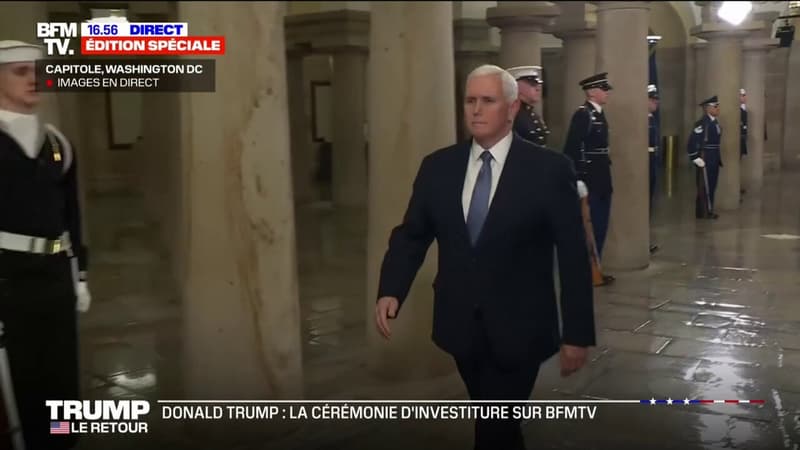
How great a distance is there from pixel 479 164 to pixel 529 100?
32.0 inches

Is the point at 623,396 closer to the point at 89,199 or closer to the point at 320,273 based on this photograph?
the point at 320,273

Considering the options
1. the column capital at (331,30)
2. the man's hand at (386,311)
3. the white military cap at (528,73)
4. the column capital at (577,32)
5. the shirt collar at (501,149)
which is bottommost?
the man's hand at (386,311)

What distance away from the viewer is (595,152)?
455 cm

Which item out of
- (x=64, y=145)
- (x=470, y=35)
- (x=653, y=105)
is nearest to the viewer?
(x=64, y=145)

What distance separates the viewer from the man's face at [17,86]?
3.50 m

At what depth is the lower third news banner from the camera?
12.6 feet

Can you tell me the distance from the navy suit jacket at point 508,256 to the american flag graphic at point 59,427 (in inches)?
62.1

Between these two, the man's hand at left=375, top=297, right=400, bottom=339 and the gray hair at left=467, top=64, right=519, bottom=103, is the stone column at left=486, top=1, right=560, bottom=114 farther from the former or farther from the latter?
the man's hand at left=375, top=297, right=400, bottom=339

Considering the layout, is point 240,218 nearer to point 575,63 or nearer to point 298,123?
point 575,63

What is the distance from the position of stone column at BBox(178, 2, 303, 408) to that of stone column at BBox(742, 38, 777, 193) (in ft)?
7.18

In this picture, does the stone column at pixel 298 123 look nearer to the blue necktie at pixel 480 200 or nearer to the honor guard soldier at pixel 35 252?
the honor guard soldier at pixel 35 252

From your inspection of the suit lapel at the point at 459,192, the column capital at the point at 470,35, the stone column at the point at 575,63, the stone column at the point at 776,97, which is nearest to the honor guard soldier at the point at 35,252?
the suit lapel at the point at 459,192

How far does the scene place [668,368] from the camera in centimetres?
437

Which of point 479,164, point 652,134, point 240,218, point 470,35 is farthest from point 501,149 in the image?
point 470,35
